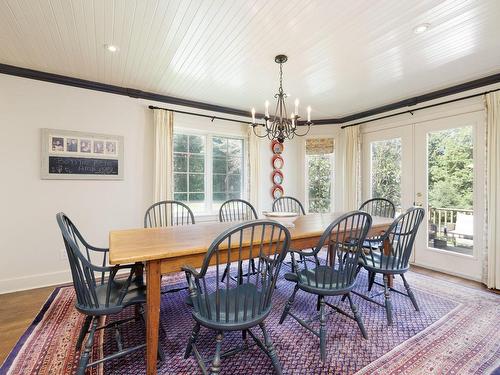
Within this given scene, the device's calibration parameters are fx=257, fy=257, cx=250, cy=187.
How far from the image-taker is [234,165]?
4.56 m

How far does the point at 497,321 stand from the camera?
2.24 metres

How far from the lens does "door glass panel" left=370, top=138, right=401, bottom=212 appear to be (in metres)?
4.12

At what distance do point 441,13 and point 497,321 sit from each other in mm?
2596

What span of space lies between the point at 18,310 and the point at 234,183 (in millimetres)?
3115

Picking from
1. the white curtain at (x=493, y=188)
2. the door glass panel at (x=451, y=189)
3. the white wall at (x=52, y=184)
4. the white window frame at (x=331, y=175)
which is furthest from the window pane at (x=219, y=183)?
the white curtain at (x=493, y=188)

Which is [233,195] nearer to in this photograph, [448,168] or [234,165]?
[234,165]

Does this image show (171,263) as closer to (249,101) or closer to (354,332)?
(354,332)

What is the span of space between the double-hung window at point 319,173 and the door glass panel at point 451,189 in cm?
167

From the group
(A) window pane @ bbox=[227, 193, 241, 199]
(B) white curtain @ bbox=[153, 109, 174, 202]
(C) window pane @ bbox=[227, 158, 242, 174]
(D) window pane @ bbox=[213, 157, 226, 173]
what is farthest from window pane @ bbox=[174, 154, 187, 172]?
(A) window pane @ bbox=[227, 193, 241, 199]

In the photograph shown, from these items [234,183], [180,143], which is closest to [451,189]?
[234,183]

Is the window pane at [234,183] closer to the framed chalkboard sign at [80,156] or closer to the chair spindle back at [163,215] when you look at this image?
the chair spindle back at [163,215]

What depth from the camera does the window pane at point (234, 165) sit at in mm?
4512

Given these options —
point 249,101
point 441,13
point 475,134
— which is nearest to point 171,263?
point 441,13

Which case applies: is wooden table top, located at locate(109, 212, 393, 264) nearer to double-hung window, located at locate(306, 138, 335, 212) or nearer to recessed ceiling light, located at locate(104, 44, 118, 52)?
recessed ceiling light, located at locate(104, 44, 118, 52)
